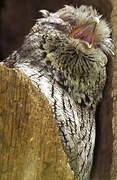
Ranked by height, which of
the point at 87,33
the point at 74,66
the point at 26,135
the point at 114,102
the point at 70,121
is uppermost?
the point at 87,33

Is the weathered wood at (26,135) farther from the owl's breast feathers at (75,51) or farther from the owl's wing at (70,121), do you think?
the owl's breast feathers at (75,51)

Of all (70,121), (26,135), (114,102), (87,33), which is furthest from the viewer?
(114,102)

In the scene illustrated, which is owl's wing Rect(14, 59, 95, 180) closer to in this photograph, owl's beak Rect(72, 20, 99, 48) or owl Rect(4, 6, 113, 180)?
owl Rect(4, 6, 113, 180)

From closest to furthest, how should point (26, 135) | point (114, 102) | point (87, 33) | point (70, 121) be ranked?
point (26, 135) → point (70, 121) → point (87, 33) → point (114, 102)

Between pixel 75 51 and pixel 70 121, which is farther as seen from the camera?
pixel 75 51

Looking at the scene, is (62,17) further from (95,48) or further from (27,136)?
(27,136)

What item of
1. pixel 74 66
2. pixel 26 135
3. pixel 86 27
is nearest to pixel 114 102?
pixel 74 66

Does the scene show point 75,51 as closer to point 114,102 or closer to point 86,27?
point 86,27

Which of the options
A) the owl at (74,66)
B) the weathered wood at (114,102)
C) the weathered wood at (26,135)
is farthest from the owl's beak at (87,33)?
the weathered wood at (26,135)
